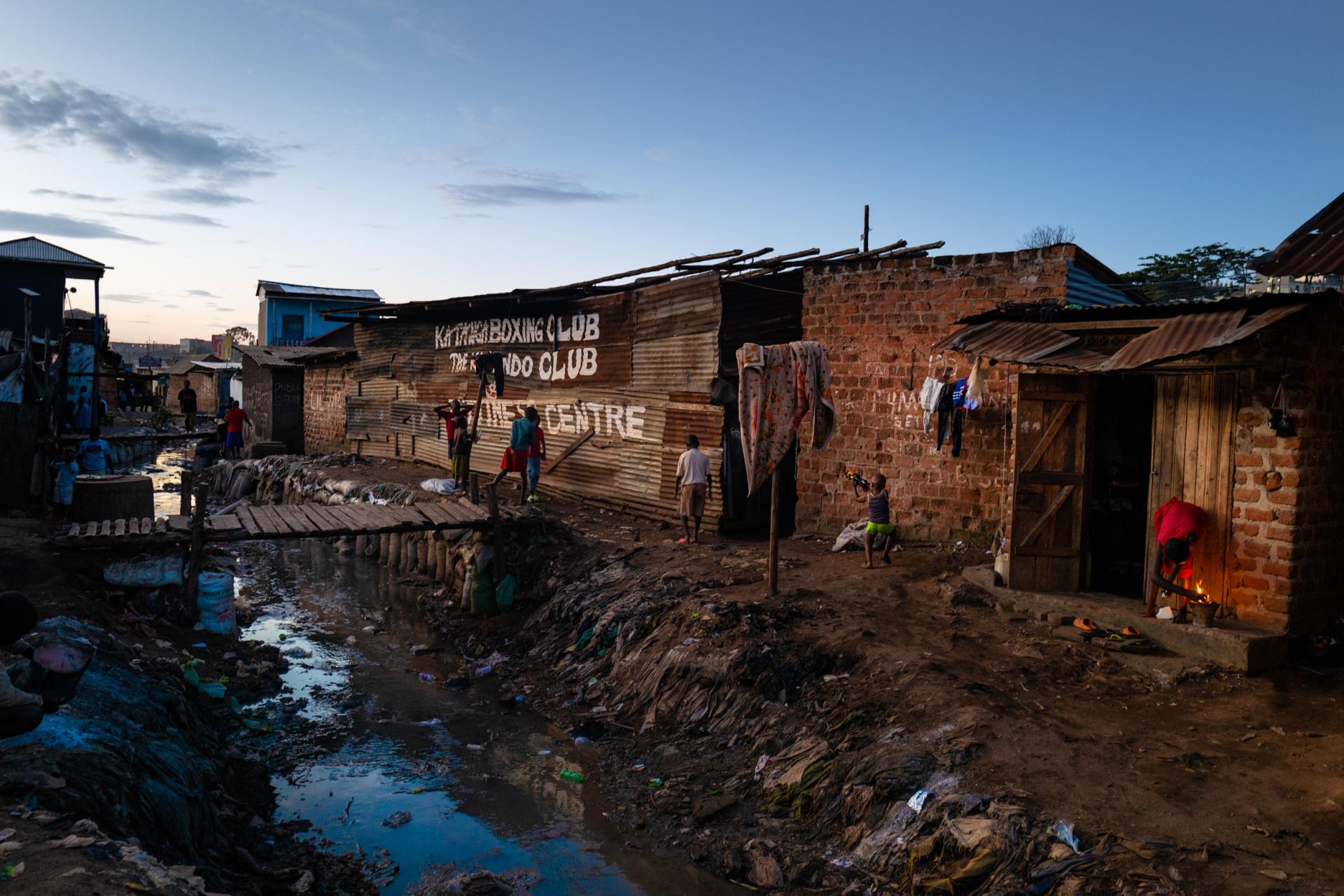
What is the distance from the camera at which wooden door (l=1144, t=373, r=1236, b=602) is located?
7.48 metres

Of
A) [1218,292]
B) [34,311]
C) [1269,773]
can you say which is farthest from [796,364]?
[34,311]

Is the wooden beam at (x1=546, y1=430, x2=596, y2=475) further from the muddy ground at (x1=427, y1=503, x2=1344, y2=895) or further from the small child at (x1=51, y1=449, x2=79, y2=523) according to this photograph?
the small child at (x1=51, y1=449, x2=79, y2=523)

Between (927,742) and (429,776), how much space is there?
14.0ft

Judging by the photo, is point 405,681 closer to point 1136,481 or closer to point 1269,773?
point 1269,773

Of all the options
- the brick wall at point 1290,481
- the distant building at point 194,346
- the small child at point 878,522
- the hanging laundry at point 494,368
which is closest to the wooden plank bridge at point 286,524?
the hanging laundry at point 494,368

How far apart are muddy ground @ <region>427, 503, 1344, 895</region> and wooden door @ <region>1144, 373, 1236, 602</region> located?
3.57 ft

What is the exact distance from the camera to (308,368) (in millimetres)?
25344

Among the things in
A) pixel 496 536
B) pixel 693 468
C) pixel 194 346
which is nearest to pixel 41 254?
pixel 496 536

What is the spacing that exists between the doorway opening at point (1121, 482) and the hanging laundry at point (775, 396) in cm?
335

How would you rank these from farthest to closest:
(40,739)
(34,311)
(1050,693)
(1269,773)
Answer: (34,311) → (1050,693) → (1269,773) → (40,739)

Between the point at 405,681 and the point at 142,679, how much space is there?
3.12 metres

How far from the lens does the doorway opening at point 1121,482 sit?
31.6 feet

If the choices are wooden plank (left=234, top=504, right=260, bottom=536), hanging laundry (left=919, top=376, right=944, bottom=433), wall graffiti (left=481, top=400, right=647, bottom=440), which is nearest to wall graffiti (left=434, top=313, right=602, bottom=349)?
wall graffiti (left=481, top=400, right=647, bottom=440)

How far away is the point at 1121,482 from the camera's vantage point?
9.68 meters
